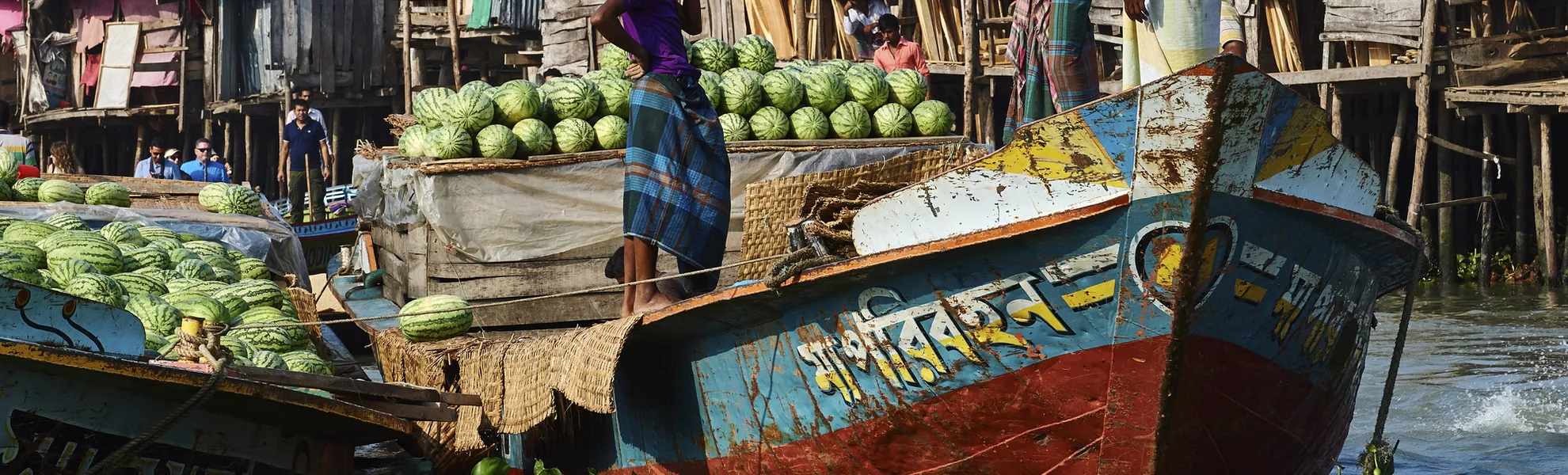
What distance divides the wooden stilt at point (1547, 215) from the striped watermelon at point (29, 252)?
11.1 metres

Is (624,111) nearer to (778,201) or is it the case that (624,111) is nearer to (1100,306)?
(778,201)

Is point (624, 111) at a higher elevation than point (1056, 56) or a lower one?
lower

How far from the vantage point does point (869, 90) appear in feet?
22.1

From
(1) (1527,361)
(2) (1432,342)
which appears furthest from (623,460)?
(2) (1432,342)

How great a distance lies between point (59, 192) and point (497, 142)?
4225 mm

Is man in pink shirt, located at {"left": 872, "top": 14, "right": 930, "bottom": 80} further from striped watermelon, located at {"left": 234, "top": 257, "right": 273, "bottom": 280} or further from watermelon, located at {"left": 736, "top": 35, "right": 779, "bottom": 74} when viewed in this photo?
striped watermelon, located at {"left": 234, "top": 257, "right": 273, "bottom": 280}

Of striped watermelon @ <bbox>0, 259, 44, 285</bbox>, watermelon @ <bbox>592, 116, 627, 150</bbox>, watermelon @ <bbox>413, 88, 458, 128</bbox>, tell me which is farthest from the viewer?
watermelon @ <bbox>413, 88, 458, 128</bbox>

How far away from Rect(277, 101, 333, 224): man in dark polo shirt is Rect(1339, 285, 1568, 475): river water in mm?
11174

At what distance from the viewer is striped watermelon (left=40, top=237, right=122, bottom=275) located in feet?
19.1

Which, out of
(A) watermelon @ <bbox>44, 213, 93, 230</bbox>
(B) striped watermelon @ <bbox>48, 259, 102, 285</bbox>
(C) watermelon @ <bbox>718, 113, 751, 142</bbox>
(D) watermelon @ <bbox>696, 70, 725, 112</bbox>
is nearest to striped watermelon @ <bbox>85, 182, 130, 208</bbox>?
(A) watermelon @ <bbox>44, 213, 93, 230</bbox>

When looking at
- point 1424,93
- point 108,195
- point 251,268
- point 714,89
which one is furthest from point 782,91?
point 1424,93

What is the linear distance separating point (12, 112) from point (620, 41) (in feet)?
105

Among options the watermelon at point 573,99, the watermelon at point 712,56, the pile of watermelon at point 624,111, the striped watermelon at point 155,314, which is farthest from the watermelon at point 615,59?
the striped watermelon at point 155,314

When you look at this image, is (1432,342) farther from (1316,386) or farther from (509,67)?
(509,67)
